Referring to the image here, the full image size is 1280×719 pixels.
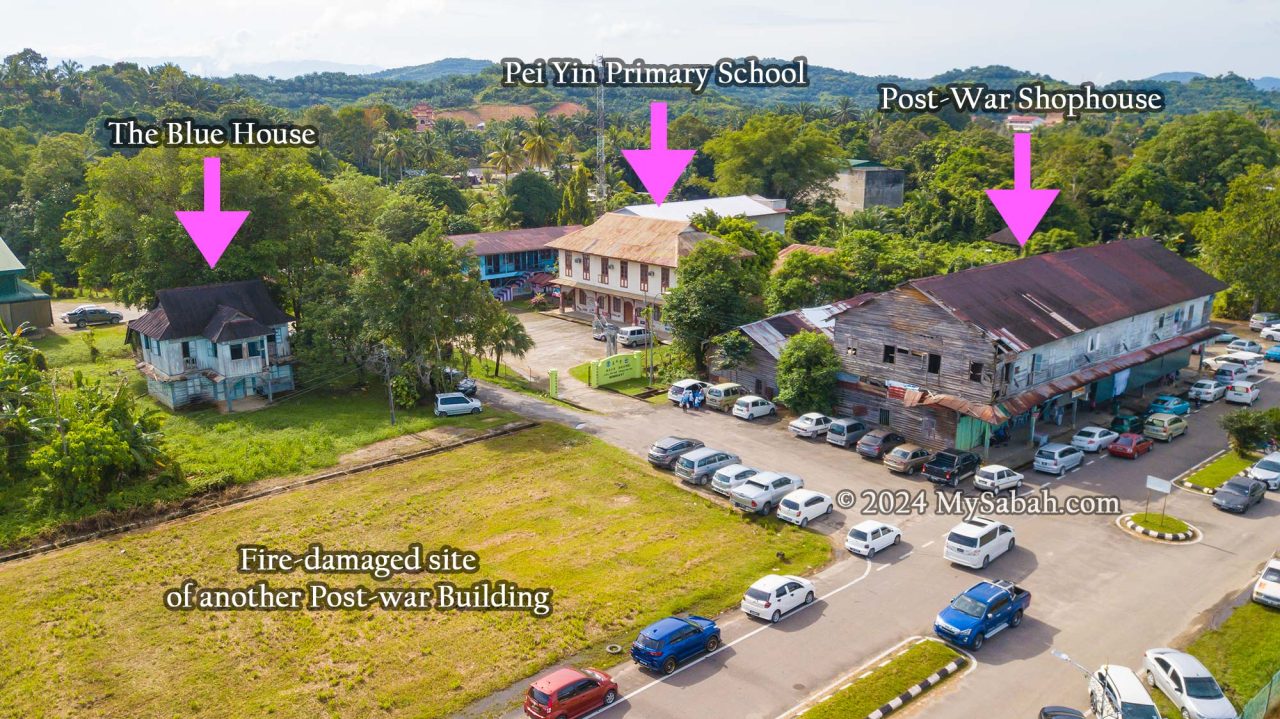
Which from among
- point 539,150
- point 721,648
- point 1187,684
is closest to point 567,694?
point 721,648

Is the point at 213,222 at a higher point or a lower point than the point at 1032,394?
higher

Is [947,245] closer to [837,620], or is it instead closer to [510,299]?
[510,299]

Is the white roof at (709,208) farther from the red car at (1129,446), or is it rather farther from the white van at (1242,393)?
the red car at (1129,446)

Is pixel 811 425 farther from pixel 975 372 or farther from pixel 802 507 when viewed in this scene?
pixel 802 507

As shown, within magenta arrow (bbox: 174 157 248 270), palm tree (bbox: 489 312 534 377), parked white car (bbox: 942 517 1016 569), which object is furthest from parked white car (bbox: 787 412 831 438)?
magenta arrow (bbox: 174 157 248 270)

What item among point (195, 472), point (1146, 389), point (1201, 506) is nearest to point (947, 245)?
point (1146, 389)

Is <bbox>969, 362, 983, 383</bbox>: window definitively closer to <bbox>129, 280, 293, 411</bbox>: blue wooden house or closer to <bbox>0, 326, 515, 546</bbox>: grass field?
<bbox>0, 326, 515, 546</bbox>: grass field

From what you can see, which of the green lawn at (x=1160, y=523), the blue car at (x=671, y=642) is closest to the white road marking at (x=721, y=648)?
the blue car at (x=671, y=642)

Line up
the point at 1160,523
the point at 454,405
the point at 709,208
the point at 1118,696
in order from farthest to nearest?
the point at 709,208
the point at 454,405
the point at 1160,523
the point at 1118,696
